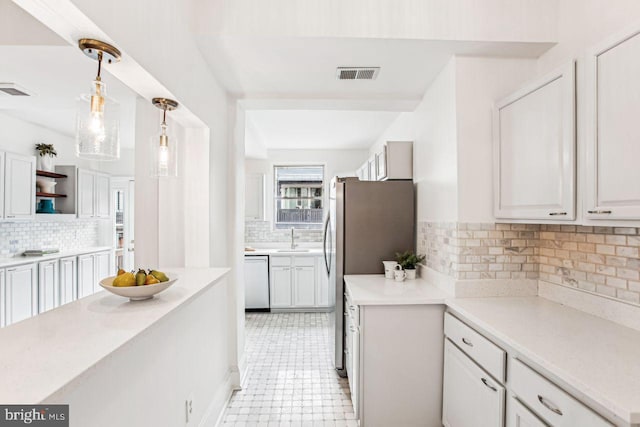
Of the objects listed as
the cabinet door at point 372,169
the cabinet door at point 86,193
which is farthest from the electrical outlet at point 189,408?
the cabinet door at point 86,193

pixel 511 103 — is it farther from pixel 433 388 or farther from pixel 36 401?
pixel 36 401

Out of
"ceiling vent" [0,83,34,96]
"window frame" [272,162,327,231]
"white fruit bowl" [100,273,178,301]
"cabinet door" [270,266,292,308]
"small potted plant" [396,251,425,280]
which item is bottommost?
"cabinet door" [270,266,292,308]

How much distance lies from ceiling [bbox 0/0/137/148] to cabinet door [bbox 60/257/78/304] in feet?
7.99

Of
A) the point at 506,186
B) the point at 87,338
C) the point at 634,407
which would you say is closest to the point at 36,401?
the point at 87,338

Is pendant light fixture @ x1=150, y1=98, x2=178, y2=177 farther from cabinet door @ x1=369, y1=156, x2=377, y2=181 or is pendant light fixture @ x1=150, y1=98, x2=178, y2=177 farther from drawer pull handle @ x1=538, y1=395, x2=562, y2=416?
cabinet door @ x1=369, y1=156, x2=377, y2=181

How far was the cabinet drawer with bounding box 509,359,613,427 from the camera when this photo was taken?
959 millimetres

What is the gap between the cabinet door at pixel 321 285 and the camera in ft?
14.5

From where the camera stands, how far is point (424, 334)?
75.7 inches

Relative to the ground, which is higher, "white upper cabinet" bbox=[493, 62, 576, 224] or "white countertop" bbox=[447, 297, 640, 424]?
"white upper cabinet" bbox=[493, 62, 576, 224]

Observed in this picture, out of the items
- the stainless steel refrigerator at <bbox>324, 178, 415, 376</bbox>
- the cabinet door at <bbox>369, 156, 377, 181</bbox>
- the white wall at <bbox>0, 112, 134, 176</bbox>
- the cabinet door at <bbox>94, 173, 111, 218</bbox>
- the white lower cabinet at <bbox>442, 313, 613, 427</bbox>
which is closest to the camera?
the white lower cabinet at <bbox>442, 313, 613, 427</bbox>

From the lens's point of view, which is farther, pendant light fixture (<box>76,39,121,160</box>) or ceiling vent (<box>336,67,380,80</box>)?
ceiling vent (<box>336,67,380,80</box>)

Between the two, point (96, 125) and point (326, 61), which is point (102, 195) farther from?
point (96, 125)

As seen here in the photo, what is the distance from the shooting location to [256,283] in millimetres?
4391

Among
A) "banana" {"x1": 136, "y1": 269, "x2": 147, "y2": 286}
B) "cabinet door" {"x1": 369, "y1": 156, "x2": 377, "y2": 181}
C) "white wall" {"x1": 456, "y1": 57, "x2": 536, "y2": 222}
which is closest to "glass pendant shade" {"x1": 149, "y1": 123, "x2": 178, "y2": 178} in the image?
"banana" {"x1": 136, "y1": 269, "x2": 147, "y2": 286}
